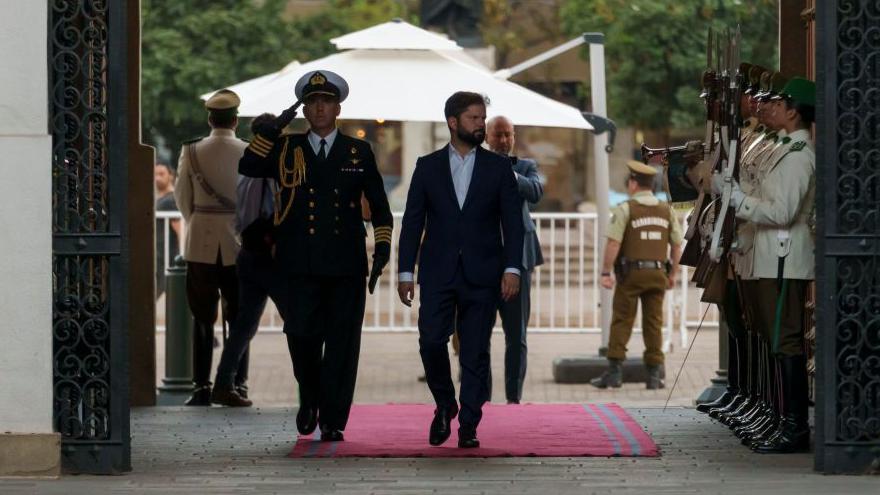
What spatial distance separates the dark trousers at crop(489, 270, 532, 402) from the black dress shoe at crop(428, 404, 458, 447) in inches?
107

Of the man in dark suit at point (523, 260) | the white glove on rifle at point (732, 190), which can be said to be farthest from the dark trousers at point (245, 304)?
the white glove on rifle at point (732, 190)

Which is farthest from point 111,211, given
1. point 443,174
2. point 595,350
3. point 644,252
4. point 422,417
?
point 595,350

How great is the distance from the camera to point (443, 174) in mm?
11227

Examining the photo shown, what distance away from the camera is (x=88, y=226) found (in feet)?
33.6

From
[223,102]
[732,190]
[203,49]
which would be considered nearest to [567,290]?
[223,102]

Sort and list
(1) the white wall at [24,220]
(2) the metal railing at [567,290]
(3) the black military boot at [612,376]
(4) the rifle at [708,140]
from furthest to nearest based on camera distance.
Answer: (2) the metal railing at [567,290]
(3) the black military boot at [612,376]
(4) the rifle at [708,140]
(1) the white wall at [24,220]

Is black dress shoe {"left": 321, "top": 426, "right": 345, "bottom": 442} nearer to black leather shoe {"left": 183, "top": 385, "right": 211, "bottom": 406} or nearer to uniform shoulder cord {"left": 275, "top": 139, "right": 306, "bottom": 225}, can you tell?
uniform shoulder cord {"left": 275, "top": 139, "right": 306, "bottom": 225}

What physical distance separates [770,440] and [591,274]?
9.97 m

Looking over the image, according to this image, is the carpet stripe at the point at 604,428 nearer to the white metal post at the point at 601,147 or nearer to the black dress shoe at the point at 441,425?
the black dress shoe at the point at 441,425

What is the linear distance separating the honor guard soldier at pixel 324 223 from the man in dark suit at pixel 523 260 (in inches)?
94.3

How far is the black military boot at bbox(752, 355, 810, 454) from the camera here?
36.5 ft

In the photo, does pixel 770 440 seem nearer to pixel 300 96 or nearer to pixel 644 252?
pixel 300 96

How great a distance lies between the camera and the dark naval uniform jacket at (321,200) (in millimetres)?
11297

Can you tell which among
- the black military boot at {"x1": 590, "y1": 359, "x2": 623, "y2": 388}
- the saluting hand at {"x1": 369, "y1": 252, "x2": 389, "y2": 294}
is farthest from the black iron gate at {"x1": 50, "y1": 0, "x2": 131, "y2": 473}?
the black military boot at {"x1": 590, "y1": 359, "x2": 623, "y2": 388}
